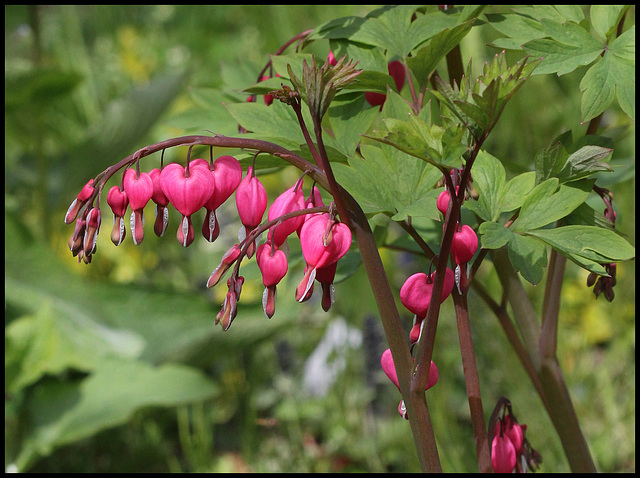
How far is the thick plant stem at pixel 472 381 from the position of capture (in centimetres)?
58

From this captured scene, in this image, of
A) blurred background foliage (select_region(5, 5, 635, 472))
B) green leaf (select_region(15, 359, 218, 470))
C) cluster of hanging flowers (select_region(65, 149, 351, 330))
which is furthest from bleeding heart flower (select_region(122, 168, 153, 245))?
green leaf (select_region(15, 359, 218, 470))

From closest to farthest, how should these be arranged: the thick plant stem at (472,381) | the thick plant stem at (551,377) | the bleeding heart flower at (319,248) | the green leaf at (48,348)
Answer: the bleeding heart flower at (319,248)
the thick plant stem at (472,381)
the thick plant stem at (551,377)
the green leaf at (48,348)

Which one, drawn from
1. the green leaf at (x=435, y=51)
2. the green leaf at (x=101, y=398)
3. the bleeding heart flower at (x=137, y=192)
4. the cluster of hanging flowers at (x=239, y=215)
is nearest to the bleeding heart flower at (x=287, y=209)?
the cluster of hanging flowers at (x=239, y=215)

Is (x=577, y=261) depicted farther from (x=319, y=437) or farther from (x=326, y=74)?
(x=319, y=437)

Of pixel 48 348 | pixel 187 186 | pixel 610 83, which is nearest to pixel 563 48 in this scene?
pixel 610 83

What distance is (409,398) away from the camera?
523mm

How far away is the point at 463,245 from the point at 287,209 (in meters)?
0.15

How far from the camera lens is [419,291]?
544mm

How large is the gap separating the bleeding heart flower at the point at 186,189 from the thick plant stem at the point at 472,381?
0.80 feet

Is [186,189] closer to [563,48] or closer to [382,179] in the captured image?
[382,179]

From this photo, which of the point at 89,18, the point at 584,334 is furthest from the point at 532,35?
the point at 89,18

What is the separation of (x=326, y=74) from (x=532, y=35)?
0.98 feet

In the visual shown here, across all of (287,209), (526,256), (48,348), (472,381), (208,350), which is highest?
(287,209)

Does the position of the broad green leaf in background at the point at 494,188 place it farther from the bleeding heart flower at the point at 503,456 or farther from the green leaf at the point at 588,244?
the bleeding heart flower at the point at 503,456
